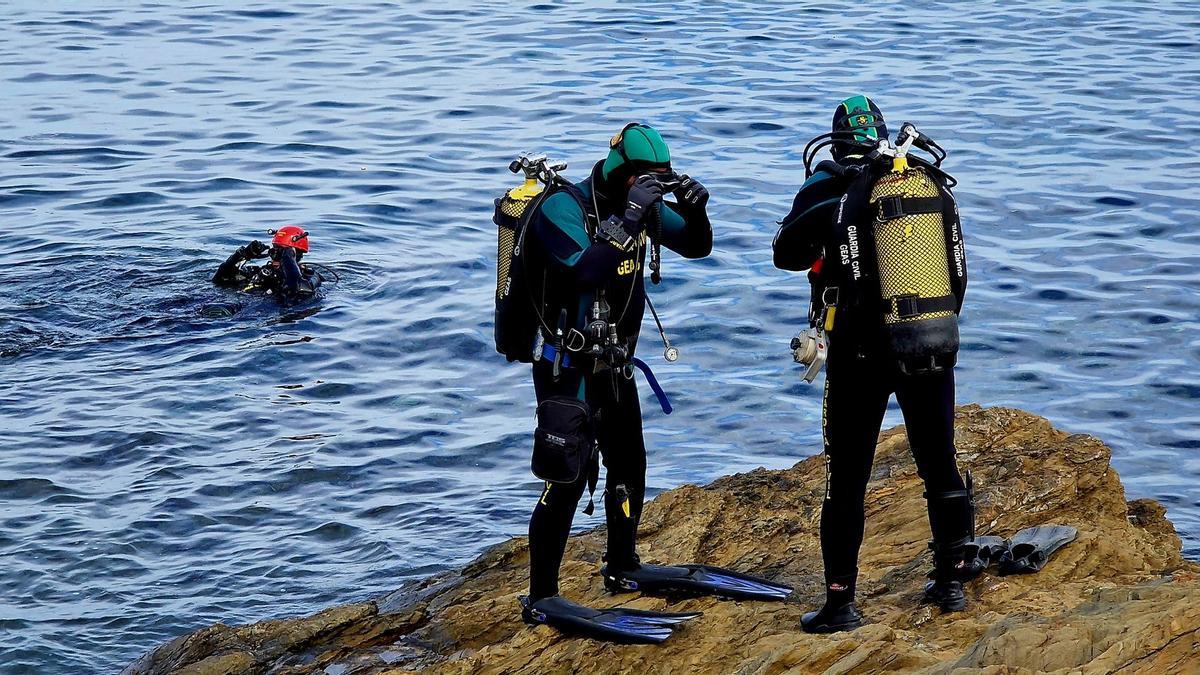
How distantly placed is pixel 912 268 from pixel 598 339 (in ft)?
4.43

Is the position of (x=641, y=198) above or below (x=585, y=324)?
above

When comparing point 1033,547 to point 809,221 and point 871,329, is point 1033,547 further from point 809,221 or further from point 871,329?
point 809,221

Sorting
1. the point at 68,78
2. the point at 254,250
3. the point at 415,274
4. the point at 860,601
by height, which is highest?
the point at 68,78

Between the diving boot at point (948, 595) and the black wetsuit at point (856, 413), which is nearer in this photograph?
the black wetsuit at point (856, 413)

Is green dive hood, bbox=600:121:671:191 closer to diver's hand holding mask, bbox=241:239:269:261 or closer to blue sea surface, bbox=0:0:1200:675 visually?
blue sea surface, bbox=0:0:1200:675

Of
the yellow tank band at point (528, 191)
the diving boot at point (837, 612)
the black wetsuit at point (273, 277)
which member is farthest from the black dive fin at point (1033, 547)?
the black wetsuit at point (273, 277)

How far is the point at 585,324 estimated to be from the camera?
636 centimetres

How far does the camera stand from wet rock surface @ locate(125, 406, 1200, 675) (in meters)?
5.25

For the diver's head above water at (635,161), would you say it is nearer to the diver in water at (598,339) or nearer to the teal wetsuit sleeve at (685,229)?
the diver in water at (598,339)

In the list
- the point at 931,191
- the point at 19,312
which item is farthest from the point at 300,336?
the point at 931,191

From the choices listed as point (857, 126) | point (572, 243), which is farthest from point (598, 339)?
point (857, 126)

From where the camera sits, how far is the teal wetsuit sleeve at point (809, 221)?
6258mm

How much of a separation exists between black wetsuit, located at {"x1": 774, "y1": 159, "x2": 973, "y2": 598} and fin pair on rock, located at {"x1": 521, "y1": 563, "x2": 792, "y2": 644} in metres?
0.60

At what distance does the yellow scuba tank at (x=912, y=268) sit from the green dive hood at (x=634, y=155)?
970 mm
